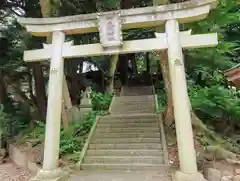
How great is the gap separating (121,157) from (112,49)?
3.20 m

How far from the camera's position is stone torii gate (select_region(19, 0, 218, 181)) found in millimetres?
5512

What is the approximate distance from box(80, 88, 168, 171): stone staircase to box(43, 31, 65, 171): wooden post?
1.40 meters

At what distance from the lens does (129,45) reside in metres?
6.07

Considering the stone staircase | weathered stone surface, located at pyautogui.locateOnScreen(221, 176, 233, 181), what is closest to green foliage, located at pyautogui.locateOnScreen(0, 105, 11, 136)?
the stone staircase

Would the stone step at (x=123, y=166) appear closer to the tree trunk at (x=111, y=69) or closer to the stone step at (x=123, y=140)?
the stone step at (x=123, y=140)

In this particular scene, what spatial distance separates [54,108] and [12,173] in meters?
3.21

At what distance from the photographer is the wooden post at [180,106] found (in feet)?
17.6

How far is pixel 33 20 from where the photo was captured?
6508 millimetres

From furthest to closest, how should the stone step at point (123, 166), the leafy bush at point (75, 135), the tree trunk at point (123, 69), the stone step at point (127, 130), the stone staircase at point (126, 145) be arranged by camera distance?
the tree trunk at point (123, 69), the stone step at point (127, 130), the leafy bush at point (75, 135), the stone staircase at point (126, 145), the stone step at point (123, 166)

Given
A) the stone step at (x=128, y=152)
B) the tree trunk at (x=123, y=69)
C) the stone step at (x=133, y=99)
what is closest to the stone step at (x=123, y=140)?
the stone step at (x=128, y=152)

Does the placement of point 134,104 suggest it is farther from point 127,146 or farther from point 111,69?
point 127,146

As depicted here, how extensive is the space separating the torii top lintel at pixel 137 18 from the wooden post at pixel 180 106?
0.84 feet

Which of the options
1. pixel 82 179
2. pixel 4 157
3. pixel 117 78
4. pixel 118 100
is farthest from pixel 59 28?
pixel 117 78

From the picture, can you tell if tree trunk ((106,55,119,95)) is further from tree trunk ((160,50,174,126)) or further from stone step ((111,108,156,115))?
tree trunk ((160,50,174,126))
